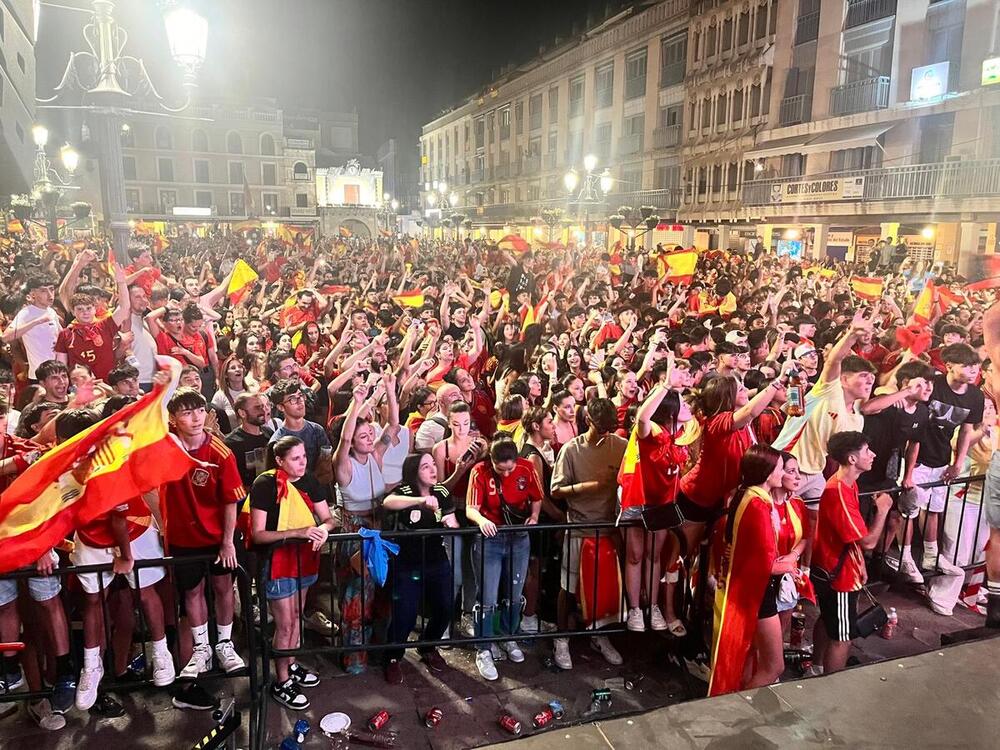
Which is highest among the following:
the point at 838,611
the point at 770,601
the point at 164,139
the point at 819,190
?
the point at 164,139

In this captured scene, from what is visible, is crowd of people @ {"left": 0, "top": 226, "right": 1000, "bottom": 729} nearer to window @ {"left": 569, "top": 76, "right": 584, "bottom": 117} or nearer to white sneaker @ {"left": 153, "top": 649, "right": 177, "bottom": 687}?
white sneaker @ {"left": 153, "top": 649, "right": 177, "bottom": 687}

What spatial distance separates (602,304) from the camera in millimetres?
7934

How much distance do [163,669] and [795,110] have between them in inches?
257

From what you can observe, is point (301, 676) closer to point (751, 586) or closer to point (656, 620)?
point (656, 620)

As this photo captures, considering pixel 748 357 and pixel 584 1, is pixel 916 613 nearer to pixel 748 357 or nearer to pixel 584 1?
pixel 748 357

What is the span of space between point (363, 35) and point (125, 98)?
7.35 ft

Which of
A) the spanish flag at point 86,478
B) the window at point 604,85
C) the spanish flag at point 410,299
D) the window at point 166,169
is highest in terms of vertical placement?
the window at point 604,85

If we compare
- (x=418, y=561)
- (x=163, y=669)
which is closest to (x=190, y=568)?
(x=163, y=669)

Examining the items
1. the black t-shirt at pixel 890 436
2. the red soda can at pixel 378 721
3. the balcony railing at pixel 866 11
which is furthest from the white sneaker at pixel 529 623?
the balcony railing at pixel 866 11

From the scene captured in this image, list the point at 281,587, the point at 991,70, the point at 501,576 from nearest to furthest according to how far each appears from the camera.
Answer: the point at 281,587 → the point at 501,576 → the point at 991,70

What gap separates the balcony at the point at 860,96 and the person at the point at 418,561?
5017mm

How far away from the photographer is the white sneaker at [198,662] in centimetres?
374

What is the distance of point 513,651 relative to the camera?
14.1 feet

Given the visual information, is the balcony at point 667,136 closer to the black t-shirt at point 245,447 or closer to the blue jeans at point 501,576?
the blue jeans at point 501,576
